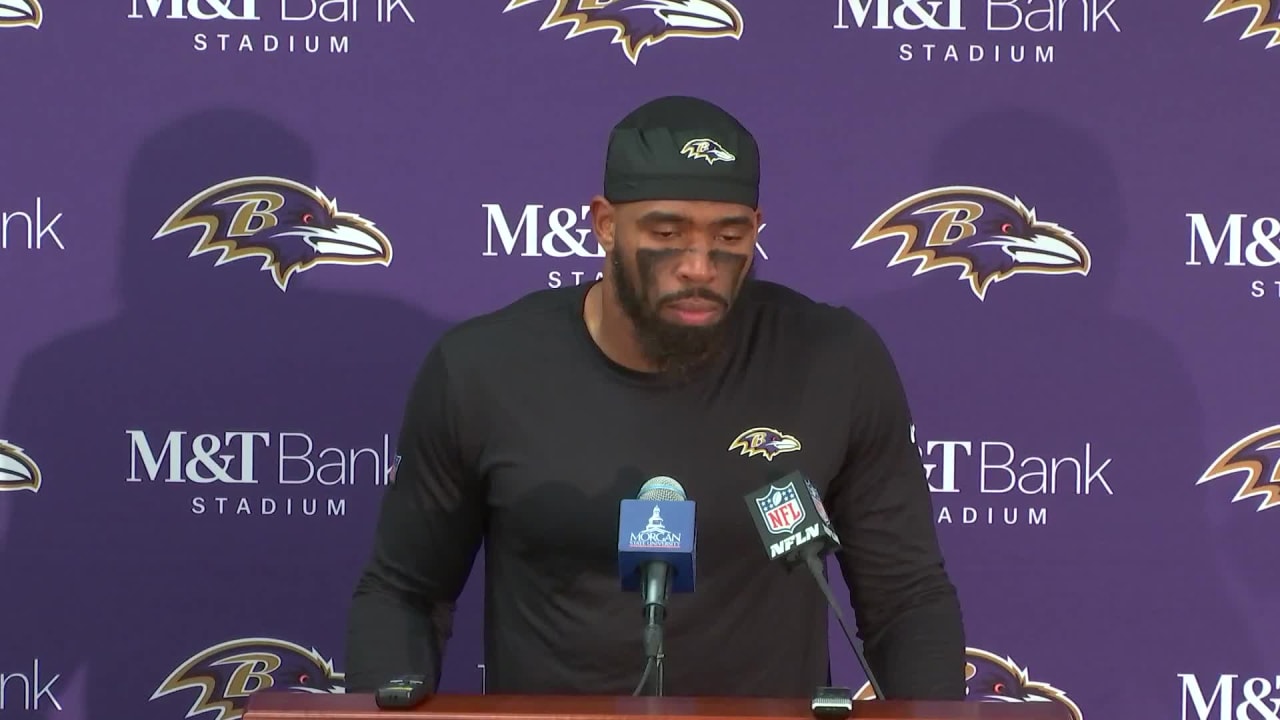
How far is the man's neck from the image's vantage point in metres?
1.96

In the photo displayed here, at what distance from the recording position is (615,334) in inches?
77.9

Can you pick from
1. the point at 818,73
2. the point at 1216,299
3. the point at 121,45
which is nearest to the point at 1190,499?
the point at 1216,299

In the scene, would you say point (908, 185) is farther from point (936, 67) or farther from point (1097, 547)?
point (1097, 547)

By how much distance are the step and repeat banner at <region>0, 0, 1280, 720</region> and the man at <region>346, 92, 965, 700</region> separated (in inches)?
30.2

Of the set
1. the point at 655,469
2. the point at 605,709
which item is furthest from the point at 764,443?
the point at 605,709

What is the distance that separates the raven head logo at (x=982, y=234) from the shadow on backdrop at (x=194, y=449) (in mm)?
876

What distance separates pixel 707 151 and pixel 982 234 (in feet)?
3.54

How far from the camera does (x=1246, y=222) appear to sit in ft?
9.02

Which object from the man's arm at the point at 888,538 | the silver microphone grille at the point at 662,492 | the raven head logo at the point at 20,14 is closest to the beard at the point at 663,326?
the man's arm at the point at 888,538

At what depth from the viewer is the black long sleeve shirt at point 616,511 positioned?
1.91 metres

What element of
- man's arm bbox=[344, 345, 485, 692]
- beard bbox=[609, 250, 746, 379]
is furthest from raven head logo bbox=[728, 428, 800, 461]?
man's arm bbox=[344, 345, 485, 692]

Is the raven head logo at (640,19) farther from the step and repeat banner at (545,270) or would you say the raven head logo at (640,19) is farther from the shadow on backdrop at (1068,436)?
the shadow on backdrop at (1068,436)

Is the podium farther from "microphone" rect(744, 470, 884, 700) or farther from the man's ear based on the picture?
the man's ear

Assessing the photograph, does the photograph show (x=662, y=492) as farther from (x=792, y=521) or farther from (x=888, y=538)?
(x=888, y=538)
